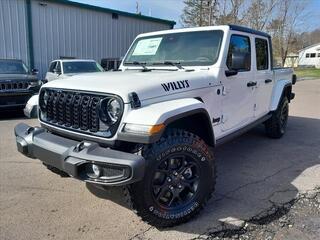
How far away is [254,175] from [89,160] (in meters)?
2.69

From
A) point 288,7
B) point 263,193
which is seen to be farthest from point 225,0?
point 263,193

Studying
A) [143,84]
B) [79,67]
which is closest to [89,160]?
[143,84]

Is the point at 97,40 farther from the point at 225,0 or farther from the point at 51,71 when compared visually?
the point at 225,0

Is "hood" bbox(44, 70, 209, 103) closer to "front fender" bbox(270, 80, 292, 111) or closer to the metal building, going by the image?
"front fender" bbox(270, 80, 292, 111)

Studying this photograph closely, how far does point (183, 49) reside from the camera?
4438mm

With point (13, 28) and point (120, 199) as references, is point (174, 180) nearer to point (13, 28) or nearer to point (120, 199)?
point (120, 199)

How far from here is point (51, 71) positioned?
1284cm

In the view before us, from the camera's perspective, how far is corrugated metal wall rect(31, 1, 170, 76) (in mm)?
16234

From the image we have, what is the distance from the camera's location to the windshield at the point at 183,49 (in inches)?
165

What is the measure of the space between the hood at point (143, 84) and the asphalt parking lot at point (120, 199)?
1.28 m

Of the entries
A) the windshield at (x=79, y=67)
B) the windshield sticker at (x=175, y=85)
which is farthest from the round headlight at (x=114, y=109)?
the windshield at (x=79, y=67)

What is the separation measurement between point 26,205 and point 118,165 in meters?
1.60

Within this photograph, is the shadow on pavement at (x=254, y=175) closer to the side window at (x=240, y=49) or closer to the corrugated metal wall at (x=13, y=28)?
the side window at (x=240, y=49)

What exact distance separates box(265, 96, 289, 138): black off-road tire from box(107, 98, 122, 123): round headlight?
418 cm
